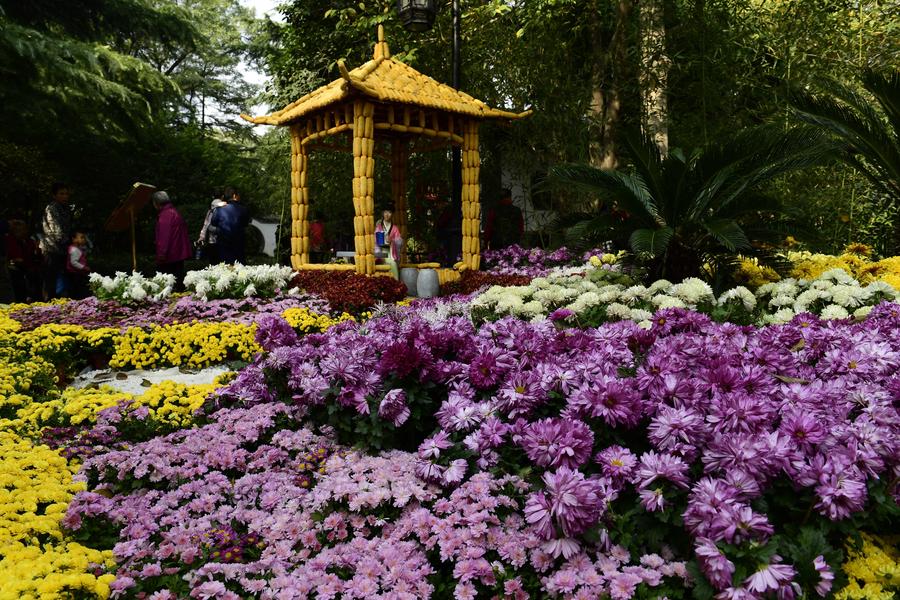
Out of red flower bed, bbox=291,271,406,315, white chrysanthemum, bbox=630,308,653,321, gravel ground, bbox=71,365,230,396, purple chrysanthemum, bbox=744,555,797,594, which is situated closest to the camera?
purple chrysanthemum, bbox=744,555,797,594

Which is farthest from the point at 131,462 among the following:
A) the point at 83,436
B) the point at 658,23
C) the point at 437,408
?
the point at 658,23

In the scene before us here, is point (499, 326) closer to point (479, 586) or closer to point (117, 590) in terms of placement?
point (479, 586)

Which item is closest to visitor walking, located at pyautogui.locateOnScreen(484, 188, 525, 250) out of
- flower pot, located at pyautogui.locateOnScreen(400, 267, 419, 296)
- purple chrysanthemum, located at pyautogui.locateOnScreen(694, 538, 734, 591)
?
flower pot, located at pyautogui.locateOnScreen(400, 267, 419, 296)

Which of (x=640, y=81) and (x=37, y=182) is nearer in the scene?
(x=640, y=81)

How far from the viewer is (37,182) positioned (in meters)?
14.8

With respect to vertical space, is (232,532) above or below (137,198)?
below

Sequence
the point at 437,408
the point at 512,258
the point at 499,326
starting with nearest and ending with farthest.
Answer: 1. the point at 437,408
2. the point at 499,326
3. the point at 512,258

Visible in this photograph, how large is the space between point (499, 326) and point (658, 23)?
7854 millimetres

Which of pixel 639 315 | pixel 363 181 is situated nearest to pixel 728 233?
pixel 639 315

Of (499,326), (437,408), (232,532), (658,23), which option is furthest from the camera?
(658,23)

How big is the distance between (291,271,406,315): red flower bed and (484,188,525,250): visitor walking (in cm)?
461

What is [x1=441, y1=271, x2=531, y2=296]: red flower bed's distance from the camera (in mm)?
8305

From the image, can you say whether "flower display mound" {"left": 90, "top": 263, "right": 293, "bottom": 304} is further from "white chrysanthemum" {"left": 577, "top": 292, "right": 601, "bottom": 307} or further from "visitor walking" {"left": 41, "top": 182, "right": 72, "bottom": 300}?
"white chrysanthemum" {"left": 577, "top": 292, "right": 601, "bottom": 307}

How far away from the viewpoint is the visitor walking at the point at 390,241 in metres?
9.08
